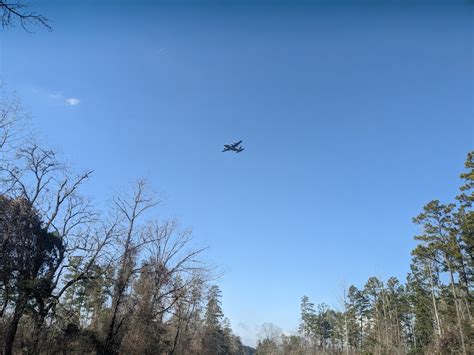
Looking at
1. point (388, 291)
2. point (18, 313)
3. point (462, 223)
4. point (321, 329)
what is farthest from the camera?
point (321, 329)

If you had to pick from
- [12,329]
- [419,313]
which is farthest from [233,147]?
[419,313]

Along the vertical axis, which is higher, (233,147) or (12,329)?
(233,147)

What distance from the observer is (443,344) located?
26.7 m

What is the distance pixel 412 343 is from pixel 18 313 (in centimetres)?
5950

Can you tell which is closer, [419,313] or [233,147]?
[233,147]

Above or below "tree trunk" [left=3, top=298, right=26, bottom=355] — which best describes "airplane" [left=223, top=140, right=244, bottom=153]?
above

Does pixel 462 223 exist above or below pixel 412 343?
above

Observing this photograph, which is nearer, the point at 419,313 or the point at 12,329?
the point at 12,329

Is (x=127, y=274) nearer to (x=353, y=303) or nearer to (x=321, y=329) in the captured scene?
(x=353, y=303)

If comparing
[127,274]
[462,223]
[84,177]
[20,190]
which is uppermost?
[462,223]

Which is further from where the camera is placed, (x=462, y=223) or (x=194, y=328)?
(x=194, y=328)

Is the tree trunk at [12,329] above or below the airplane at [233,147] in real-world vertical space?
below

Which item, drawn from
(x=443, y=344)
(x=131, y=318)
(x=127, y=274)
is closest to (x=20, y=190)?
(x=127, y=274)

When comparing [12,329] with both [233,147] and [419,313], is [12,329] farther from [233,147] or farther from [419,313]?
[419,313]
